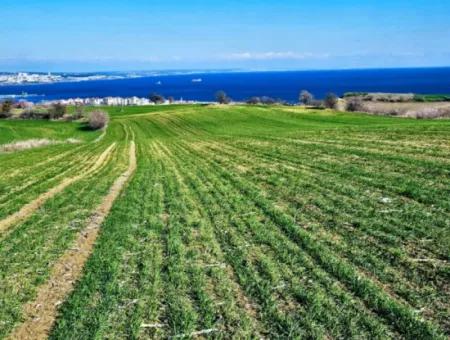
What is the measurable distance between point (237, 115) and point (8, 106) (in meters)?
61.0

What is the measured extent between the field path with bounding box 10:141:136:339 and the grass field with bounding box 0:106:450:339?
0.09 meters

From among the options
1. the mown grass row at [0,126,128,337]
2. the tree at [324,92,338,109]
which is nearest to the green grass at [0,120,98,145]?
the mown grass row at [0,126,128,337]

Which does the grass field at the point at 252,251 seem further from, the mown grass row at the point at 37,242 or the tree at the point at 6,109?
the tree at the point at 6,109

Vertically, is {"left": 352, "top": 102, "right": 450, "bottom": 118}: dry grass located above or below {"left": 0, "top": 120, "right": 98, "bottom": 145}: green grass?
above

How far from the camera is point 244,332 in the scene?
7.21 m

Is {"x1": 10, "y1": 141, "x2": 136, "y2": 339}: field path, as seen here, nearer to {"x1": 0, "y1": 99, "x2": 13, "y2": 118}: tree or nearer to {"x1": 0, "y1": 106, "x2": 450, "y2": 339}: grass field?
{"x1": 0, "y1": 106, "x2": 450, "y2": 339}: grass field

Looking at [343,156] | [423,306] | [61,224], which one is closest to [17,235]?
[61,224]

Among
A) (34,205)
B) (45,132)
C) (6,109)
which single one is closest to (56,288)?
(34,205)

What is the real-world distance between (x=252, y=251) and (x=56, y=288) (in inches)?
172

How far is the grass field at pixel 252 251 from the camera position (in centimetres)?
759

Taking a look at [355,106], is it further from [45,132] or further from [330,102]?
[45,132]

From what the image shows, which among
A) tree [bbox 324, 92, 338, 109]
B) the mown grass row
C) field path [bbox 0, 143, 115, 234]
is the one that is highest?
tree [bbox 324, 92, 338, 109]

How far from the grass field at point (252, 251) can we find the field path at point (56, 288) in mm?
93

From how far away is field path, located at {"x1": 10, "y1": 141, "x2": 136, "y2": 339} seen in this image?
7.93 meters
